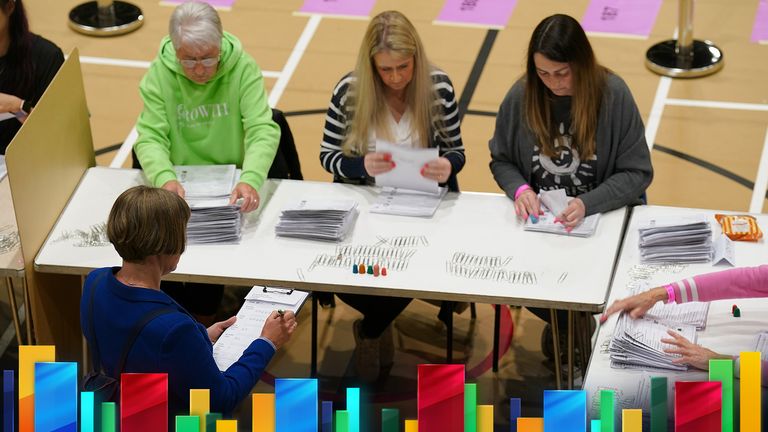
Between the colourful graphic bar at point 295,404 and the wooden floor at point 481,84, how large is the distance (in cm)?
225

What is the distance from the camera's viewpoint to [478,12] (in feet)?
30.5

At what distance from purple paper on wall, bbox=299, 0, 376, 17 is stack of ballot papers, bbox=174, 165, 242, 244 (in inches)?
148

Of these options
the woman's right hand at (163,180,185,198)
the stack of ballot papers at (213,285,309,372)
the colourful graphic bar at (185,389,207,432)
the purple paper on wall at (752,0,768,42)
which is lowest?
the stack of ballot papers at (213,285,309,372)

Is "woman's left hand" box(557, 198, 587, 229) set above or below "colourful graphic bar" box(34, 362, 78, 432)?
above

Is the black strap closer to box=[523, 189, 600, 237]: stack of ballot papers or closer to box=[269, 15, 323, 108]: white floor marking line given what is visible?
box=[523, 189, 600, 237]: stack of ballot papers

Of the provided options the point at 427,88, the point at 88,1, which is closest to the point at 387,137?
the point at 427,88

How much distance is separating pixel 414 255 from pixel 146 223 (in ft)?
Result: 5.75

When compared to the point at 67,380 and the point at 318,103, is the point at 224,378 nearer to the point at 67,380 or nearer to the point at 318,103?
the point at 67,380

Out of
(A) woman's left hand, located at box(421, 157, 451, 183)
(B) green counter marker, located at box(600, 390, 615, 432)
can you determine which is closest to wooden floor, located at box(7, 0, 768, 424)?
(A) woman's left hand, located at box(421, 157, 451, 183)

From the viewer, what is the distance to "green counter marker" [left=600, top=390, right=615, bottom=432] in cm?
393

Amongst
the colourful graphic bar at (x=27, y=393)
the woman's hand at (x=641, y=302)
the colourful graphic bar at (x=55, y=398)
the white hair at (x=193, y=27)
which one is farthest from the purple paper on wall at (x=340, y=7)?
the colourful graphic bar at (x=55, y=398)

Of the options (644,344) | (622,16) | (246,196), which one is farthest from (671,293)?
(622,16)

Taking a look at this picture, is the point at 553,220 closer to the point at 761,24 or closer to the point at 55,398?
the point at 55,398

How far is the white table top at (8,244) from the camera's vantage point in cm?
518
